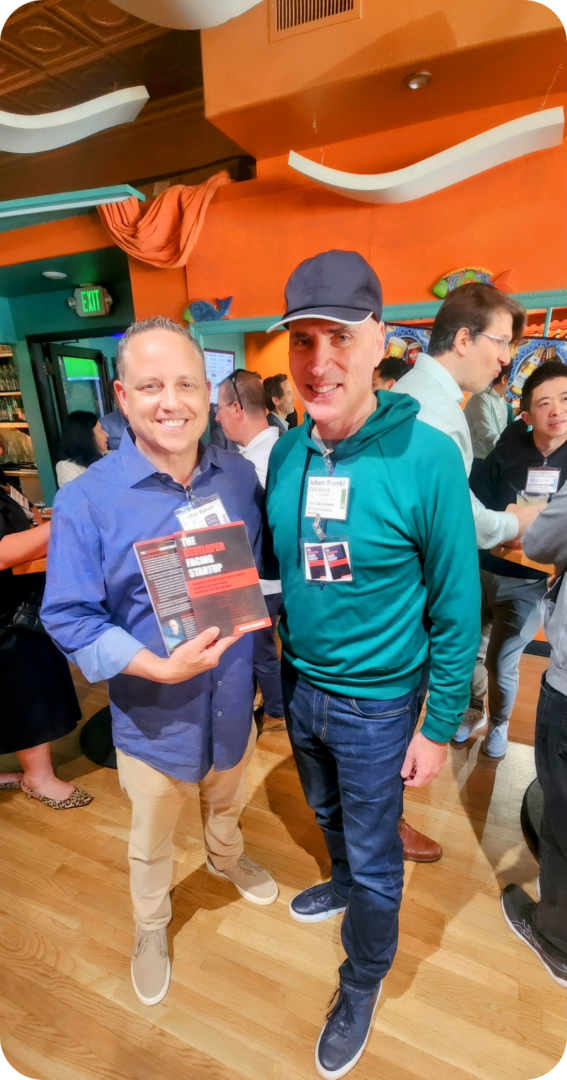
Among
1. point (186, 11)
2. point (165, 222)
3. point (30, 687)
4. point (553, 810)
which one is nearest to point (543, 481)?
point (553, 810)

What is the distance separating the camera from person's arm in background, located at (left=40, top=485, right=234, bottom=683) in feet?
3.58

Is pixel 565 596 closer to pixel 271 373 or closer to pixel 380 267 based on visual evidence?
pixel 380 267

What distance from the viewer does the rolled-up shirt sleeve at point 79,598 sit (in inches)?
43.1

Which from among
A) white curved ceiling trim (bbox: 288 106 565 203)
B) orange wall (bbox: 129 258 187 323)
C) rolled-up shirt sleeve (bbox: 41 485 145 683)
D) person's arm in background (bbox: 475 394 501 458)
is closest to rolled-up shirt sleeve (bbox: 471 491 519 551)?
rolled-up shirt sleeve (bbox: 41 485 145 683)

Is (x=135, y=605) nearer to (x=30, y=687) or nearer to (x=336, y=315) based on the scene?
(x=336, y=315)

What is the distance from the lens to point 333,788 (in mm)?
1384

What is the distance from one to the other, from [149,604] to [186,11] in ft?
10.3

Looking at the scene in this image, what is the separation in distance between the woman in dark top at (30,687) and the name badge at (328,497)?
47.9 inches

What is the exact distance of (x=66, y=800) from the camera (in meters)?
2.20

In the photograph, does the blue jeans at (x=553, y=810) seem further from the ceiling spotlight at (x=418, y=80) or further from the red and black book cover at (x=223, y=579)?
the ceiling spotlight at (x=418, y=80)

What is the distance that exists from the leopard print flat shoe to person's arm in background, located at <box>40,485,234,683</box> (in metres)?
1.50

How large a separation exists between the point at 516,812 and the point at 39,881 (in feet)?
6.85

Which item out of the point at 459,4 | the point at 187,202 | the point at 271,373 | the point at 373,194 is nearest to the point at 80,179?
the point at 187,202

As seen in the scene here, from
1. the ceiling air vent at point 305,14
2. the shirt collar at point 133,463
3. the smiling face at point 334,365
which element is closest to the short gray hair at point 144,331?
the shirt collar at point 133,463
